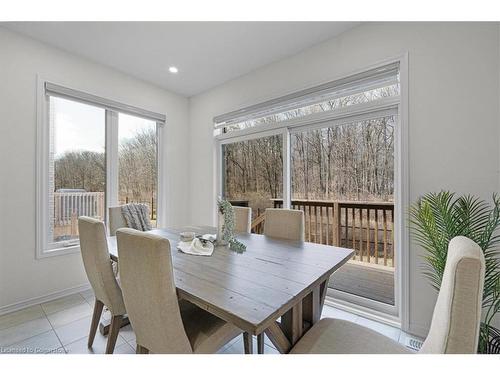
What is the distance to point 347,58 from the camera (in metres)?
2.28

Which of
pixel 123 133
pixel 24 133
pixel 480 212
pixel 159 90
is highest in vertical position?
pixel 159 90

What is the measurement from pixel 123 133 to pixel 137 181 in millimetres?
673

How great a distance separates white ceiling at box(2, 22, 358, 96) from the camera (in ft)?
7.27

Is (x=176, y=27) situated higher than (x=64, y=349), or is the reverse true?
(x=176, y=27)

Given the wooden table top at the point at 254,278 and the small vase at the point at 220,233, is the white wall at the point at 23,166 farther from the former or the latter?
the small vase at the point at 220,233

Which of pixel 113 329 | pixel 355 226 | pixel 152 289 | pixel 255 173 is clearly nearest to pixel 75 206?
pixel 113 329

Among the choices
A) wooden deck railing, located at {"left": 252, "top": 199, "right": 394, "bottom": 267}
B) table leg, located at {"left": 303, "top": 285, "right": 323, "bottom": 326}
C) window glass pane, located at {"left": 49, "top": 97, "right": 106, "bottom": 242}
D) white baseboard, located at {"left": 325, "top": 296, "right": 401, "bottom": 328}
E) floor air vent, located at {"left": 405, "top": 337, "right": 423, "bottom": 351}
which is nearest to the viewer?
table leg, located at {"left": 303, "top": 285, "right": 323, "bottom": 326}

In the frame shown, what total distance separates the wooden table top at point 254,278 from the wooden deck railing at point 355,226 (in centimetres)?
107

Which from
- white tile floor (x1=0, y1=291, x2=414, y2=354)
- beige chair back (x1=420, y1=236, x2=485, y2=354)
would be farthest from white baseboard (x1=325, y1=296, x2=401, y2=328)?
beige chair back (x1=420, y1=236, x2=485, y2=354)

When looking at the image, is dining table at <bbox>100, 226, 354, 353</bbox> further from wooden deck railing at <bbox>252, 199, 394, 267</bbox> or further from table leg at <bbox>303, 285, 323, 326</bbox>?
wooden deck railing at <bbox>252, 199, 394, 267</bbox>

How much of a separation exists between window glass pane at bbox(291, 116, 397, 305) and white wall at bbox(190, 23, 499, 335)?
321mm

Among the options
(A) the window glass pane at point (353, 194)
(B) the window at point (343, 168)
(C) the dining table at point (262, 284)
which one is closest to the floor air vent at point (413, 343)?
(B) the window at point (343, 168)
